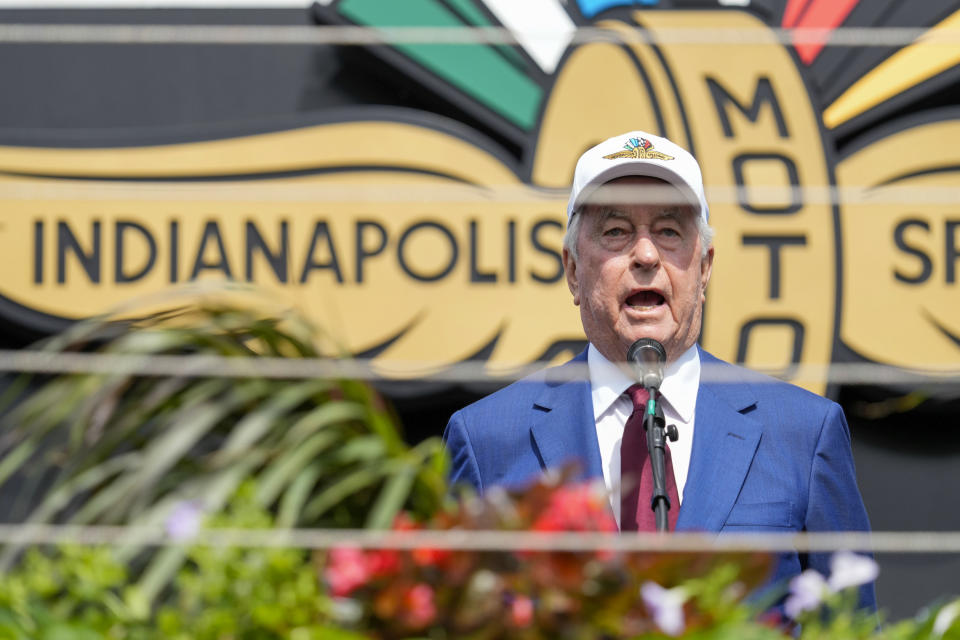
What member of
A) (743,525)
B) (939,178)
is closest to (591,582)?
(743,525)

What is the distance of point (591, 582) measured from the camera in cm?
91

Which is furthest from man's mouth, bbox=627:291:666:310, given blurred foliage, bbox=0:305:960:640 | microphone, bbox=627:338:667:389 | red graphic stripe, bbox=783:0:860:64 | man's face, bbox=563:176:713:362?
red graphic stripe, bbox=783:0:860:64

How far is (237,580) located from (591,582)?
26 centimetres

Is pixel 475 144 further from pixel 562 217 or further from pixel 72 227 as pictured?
pixel 72 227

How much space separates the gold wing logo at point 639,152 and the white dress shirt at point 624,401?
305mm

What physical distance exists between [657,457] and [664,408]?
0.46 metres

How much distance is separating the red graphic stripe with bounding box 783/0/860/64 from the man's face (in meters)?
2.25

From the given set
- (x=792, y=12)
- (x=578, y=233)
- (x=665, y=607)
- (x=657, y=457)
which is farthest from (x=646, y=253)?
(x=792, y=12)

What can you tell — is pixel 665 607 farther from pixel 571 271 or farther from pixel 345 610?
pixel 571 271

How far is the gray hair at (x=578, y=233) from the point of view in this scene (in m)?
1.96

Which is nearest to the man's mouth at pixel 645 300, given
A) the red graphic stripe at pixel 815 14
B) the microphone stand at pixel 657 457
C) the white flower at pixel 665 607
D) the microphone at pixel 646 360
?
the microphone at pixel 646 360

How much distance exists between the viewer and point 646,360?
62.7 inches

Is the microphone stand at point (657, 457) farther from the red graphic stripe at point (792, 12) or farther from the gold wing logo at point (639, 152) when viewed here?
the red graphic stripe at point (792, 12)

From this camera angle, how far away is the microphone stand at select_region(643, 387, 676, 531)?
1.37 metres
